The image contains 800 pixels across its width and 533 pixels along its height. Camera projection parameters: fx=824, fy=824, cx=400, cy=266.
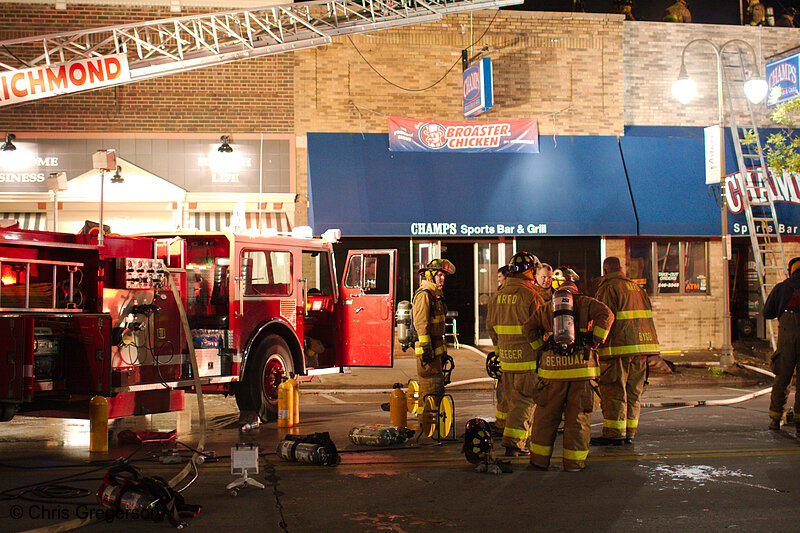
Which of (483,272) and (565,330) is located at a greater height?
(483,272)

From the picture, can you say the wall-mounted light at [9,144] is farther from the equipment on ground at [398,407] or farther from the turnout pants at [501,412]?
the turnout pants at [501,412]

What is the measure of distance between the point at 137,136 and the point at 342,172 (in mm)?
4527

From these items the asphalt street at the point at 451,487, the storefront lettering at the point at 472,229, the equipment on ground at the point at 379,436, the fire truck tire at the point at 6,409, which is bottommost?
the asphalt street at the point at 451,487

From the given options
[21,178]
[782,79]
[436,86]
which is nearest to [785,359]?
[436,86]

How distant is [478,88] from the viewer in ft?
59.3

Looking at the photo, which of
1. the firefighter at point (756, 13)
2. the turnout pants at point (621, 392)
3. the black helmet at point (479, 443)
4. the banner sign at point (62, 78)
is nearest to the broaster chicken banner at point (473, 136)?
the banner sign at point (62, 78)

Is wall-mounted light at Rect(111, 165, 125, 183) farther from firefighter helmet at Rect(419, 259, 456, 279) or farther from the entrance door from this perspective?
firefighter helmet at Rect(419, 259, 456, 279)

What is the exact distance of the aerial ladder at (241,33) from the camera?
13375 mm

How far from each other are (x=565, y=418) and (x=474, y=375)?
27.6 ft

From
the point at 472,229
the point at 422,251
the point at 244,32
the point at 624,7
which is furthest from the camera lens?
the point at 624,7

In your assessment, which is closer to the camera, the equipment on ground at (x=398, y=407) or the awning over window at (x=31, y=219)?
the equipment on ground at (x=398, y=407)

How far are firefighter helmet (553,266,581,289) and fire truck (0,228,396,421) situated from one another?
8.96 ft

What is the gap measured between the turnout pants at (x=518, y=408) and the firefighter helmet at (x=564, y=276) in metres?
1.11

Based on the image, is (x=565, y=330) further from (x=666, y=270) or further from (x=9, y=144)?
(x=9, y=144)
